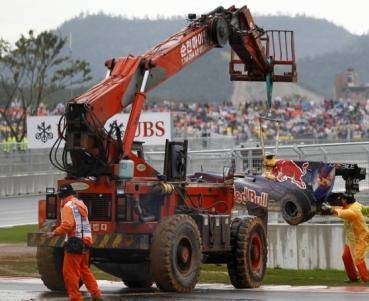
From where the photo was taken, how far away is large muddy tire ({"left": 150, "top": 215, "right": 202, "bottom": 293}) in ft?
51.0

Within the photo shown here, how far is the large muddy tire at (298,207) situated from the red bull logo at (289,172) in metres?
0.26

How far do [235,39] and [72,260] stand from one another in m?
6.17

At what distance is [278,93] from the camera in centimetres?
14588

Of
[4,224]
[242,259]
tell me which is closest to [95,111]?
[242,259]

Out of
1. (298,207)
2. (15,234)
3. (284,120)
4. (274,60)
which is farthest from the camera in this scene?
(284,120)

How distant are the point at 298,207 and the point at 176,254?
5.15 meters

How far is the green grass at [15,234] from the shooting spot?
27.6 meters

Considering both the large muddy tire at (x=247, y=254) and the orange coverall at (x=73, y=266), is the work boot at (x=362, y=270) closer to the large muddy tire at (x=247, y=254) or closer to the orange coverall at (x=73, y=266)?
the large muddy tire at (x=247, y=254)

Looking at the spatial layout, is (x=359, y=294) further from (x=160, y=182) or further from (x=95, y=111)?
(x=95, y=111)

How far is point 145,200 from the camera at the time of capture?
16016 millimetres

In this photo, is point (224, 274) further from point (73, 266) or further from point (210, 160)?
point (210, 160)

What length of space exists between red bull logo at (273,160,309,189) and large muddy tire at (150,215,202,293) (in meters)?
4.52

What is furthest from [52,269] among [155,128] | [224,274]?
[155,128]

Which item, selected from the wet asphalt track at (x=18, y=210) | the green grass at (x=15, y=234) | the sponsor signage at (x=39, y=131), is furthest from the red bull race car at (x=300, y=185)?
the sponsor signage at (x=39, y=131)
